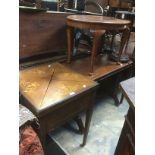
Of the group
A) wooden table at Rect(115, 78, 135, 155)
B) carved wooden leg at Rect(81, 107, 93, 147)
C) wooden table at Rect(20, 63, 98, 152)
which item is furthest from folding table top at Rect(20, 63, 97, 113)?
wooden table at Rect(115, 78, 135, 155)

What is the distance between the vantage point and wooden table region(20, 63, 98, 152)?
102cm

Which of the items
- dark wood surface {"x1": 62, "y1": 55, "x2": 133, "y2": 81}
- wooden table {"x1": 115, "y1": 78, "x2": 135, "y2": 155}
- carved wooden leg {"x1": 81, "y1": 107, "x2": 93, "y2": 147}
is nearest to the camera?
wooden table {"x1": 115, "y1": 78, "x2": 135, "y2": 155}

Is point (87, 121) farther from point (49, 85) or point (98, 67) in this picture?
point (98, 67)

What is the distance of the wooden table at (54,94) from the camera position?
102 cm

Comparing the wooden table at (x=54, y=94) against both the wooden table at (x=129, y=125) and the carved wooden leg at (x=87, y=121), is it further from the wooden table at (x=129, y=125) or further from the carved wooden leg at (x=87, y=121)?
the wooden table at (x=129, y=125)

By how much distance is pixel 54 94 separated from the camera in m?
1.10

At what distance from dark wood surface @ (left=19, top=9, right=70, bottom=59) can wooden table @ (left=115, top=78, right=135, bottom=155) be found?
1.00 meters

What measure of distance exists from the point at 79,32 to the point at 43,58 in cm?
57

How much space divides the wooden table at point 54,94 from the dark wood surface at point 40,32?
0.28 meters

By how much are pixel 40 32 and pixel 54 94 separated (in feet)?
2.41

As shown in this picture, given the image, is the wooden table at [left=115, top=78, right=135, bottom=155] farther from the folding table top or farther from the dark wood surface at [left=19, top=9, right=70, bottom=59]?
the dark wood surface at [left=19, top=9, right=70, bottom=59]

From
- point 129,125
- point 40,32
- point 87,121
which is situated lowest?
point 87,121

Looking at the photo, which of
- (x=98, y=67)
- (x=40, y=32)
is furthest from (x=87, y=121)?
(x=40, y=32)
